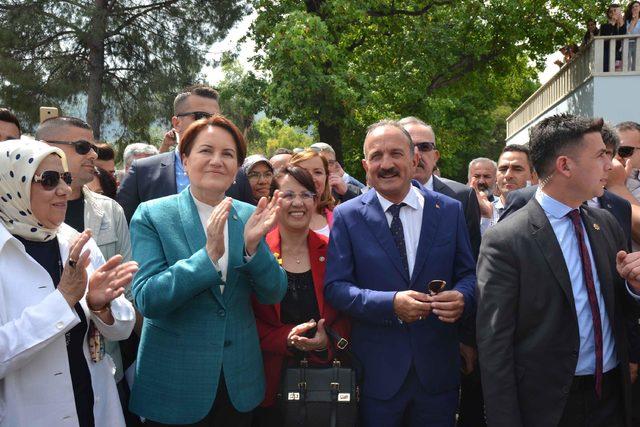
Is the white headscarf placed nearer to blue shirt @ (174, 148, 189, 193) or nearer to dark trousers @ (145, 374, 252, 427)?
dark trousers @ (145, 374, 252, 427)

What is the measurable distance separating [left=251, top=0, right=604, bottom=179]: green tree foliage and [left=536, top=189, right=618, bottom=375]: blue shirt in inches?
432

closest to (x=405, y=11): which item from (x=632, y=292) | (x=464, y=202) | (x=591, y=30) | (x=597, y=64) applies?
(x=591, y=30)

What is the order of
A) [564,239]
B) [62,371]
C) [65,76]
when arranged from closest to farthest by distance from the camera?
[62,371] < [564,239] < [65,76]

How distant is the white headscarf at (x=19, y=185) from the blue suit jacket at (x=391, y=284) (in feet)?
5.19

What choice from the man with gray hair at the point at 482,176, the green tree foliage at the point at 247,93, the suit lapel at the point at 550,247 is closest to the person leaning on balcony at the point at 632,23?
the green tree foliage at the point at 247,93

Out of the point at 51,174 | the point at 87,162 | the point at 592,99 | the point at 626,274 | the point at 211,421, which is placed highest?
the point at 592,99

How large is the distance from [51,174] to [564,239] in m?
2.46

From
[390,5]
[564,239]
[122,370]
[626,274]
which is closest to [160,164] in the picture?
[122,370]

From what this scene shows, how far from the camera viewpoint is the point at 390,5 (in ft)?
57.1

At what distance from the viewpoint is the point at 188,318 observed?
2.98 meters

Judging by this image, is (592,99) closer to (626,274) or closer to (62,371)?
(626,274)

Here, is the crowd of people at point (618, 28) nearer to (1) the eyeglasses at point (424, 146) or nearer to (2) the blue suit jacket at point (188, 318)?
(1) the eyeglasses at point (424, 146)

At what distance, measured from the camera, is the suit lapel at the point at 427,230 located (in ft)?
11.1

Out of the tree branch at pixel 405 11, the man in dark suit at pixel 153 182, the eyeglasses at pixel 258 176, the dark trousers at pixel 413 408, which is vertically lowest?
the dark trousers at pixel 413 408
